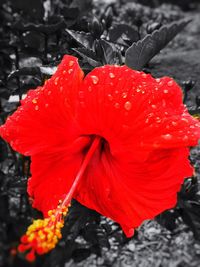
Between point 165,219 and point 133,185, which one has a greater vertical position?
point 133,185

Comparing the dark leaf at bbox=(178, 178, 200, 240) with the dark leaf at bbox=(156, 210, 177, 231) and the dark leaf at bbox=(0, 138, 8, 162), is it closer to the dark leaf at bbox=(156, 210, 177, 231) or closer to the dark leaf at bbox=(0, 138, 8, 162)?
the dark leaf at bbox=(156, 210, 177, 231)

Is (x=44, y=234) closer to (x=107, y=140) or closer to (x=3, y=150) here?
(x=107, y=140)

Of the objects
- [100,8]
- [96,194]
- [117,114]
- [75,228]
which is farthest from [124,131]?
[100,8]

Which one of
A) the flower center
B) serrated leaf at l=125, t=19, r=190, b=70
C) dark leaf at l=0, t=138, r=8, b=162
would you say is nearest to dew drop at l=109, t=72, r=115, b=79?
serrated leaf at l=125, t=19, r=190, b=70

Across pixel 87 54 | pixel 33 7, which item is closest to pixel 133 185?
pixel 87 54

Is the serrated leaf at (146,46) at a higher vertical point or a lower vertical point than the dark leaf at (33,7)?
lower

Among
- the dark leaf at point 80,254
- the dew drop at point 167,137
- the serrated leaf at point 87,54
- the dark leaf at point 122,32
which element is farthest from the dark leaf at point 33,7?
the dark leaf at point 80,254

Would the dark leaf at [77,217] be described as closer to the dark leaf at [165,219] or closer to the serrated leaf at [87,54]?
the dark leaf at [165,219]
